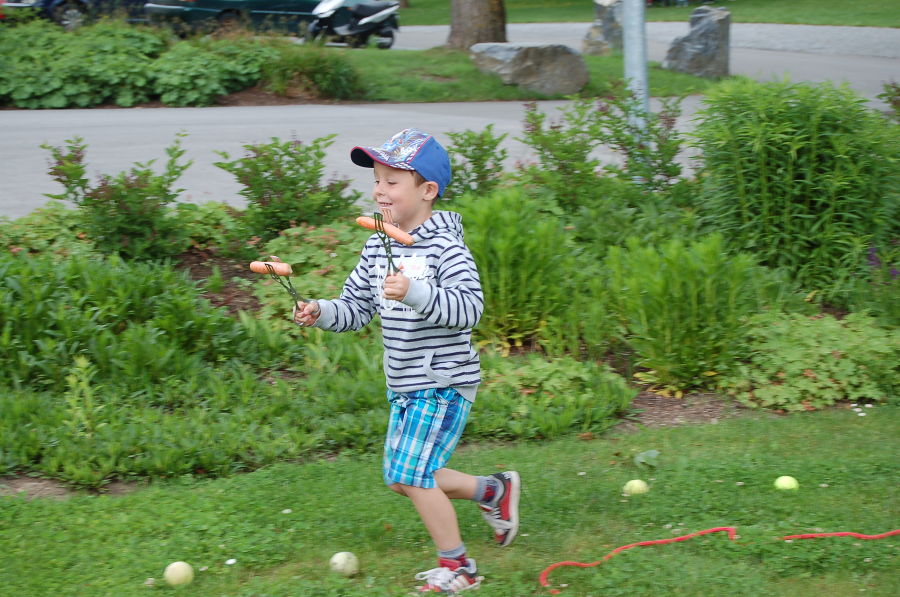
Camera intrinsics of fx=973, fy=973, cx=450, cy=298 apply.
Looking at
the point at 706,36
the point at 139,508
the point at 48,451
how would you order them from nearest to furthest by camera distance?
the point at 139,508 < the point at 48,451 < the point at 706,36

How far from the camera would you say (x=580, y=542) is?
149 inches

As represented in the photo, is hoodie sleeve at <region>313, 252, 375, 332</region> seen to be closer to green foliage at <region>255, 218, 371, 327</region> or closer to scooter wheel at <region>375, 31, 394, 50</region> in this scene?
green foliage at <region>255, 218, 371, 327</region>

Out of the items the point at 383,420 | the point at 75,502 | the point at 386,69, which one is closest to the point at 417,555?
the point at 383,420

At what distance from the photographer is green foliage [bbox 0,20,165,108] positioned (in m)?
13.7

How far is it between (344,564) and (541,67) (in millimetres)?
13472

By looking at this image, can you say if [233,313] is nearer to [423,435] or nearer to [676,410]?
[676,410]

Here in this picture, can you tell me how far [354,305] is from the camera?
350 cm

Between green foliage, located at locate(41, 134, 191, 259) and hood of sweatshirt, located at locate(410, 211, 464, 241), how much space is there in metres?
3.38

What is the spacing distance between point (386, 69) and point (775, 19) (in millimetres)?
19555

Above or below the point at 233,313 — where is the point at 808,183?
above

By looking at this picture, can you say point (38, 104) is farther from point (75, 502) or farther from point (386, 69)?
point (75, 502)

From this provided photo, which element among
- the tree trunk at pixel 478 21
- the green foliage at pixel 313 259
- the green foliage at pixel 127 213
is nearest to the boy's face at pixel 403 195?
the green foliage at pixel 313 259

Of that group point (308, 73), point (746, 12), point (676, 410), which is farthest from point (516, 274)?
point (746, 12)

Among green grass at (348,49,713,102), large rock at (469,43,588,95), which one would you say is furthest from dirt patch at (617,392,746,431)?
large rock at (469,43,588,95)
